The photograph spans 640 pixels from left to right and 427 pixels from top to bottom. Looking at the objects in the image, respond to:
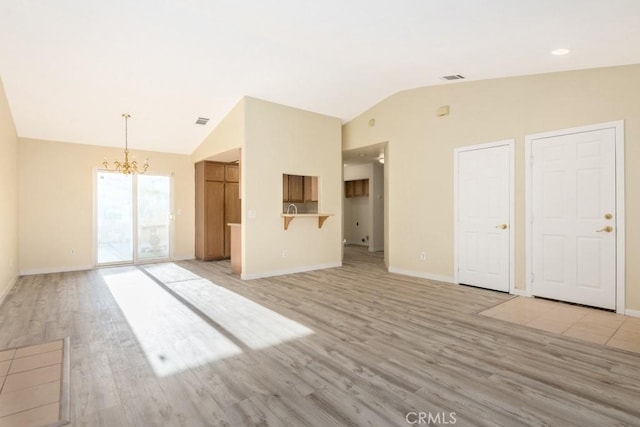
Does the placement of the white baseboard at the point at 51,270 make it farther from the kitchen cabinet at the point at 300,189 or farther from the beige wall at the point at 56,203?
the kitchen cabinet at the point at 300,189

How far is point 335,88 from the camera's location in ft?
18.2

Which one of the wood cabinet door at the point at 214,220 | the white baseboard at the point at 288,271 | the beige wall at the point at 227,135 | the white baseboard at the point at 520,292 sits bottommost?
the white baseboard at the point at 520,292

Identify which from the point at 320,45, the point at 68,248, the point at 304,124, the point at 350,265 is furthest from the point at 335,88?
the point at 68,248

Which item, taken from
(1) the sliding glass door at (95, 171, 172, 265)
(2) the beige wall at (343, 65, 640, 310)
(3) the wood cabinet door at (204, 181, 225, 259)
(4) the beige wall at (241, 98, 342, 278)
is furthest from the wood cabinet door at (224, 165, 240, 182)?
(2) the beige wall at (343, 65, 640, 310)

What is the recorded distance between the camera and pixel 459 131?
17.0 feet

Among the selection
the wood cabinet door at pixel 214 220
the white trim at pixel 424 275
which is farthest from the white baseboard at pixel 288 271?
the wood cabinet door at pixel 214 220

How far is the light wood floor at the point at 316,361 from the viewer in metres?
1.94

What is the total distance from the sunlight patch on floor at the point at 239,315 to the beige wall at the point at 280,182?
0.92m

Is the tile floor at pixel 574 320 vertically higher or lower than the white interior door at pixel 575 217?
lower

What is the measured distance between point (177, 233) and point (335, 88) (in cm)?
499

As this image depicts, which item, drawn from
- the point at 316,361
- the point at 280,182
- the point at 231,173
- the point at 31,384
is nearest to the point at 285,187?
the point at 280,182

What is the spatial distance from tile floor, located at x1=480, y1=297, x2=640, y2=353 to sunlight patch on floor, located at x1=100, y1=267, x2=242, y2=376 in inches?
116

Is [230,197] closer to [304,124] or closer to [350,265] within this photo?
[304,124]

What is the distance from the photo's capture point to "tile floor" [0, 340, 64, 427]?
6.23 feet
